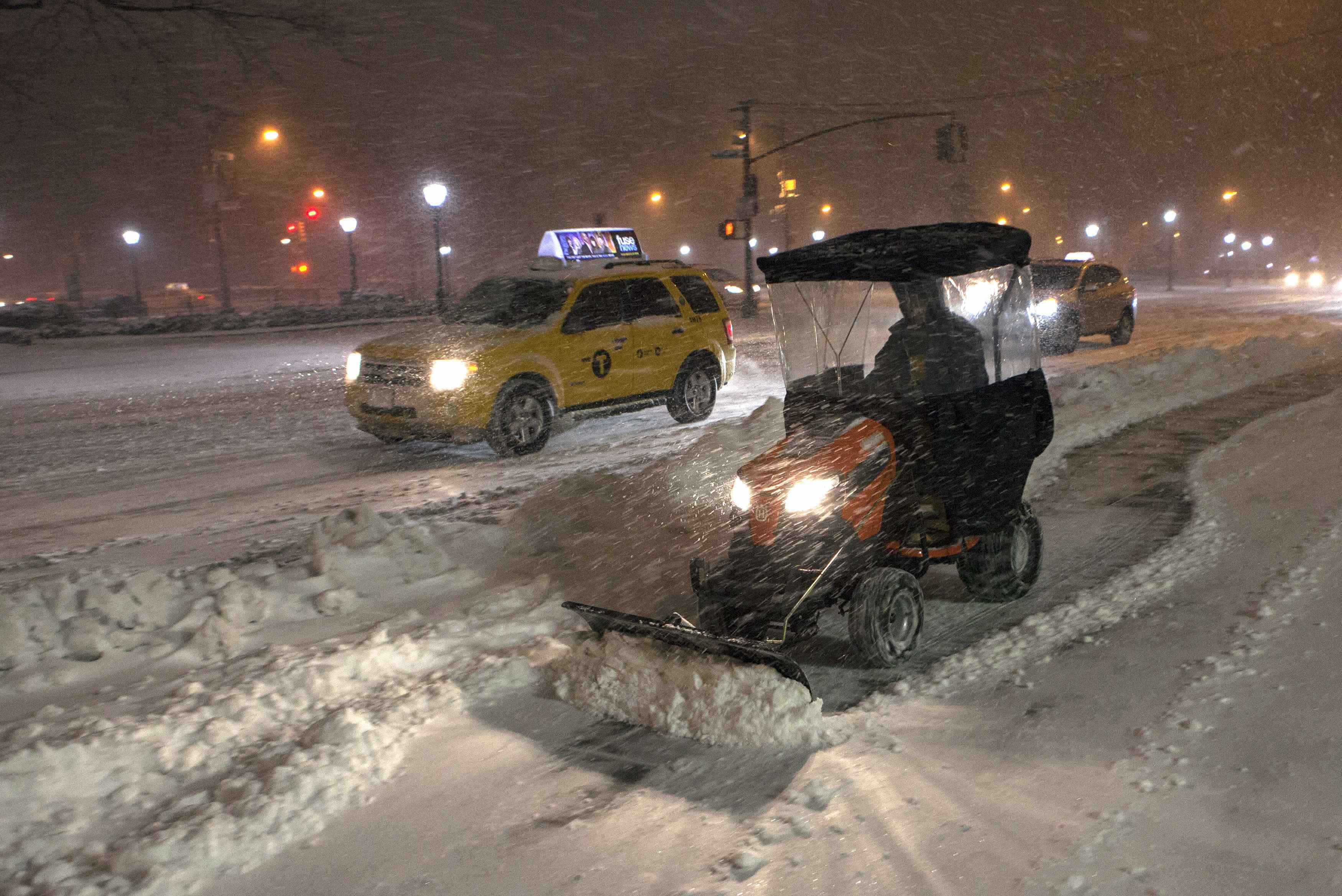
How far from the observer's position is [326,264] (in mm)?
71312

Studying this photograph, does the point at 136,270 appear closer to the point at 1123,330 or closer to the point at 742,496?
the point at 1123,330

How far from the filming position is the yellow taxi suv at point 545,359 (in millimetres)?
10422

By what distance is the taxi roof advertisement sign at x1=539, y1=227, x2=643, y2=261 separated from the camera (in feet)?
57.3

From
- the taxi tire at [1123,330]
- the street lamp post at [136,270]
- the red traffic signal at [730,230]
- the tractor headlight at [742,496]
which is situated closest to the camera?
the tractor headlight at [742,496]

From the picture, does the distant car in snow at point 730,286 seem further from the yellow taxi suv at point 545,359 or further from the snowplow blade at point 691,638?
the snowplow blade at point 691,638

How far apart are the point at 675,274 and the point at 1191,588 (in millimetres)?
7848

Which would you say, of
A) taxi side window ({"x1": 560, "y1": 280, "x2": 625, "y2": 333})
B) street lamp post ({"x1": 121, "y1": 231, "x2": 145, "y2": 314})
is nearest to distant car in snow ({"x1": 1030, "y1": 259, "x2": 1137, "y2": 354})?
taxi side window ({"x1": 560, "y1": 280, "x2": 625, "y2": 333})

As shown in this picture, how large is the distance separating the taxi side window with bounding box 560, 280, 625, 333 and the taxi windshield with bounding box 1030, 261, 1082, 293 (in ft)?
33.6

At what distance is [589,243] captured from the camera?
1809cm

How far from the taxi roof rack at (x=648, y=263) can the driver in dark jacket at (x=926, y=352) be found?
688cm

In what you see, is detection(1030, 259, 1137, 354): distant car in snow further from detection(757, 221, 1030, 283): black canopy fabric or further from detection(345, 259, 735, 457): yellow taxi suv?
detection(757, 221, 1030, 283): black canopy fabric

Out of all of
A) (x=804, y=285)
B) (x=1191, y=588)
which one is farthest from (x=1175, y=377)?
(x=804, y=285)

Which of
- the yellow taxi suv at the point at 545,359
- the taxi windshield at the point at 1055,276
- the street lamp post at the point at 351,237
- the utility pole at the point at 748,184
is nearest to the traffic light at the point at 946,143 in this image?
the utility pole at the point at 748,184

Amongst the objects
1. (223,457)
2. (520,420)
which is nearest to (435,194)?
(223,457)
